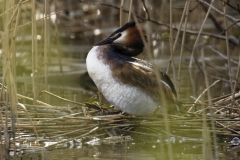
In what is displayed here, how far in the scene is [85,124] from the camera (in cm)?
539

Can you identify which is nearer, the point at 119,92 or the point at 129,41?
the point at 119,92

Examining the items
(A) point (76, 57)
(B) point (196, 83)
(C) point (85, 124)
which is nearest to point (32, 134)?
(C) point (85, 124)

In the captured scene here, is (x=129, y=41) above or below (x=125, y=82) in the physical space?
above

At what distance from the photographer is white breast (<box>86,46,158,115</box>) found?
17.6 ft

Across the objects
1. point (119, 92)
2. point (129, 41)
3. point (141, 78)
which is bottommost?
point (119, 92)

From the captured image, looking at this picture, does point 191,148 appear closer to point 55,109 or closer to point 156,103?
point 156,103

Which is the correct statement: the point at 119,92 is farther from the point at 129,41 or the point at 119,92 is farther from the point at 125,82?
the point at 129,41

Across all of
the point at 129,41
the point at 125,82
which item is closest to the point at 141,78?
the point at 125,82

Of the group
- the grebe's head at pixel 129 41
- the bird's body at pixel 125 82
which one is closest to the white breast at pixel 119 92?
the bird's body at pixel 125 82

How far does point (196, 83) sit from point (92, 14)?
5740mm

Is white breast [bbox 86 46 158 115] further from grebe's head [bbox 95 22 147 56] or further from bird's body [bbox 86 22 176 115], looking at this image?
grebe's head [bbox 95 22 147 56]

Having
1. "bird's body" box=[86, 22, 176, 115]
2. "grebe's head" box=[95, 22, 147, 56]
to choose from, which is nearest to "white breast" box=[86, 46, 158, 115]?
"bird's body" box=[86, 22, 176, 115]

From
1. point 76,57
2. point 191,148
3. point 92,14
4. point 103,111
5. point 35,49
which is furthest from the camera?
point 92,14

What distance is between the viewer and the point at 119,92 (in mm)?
5352
